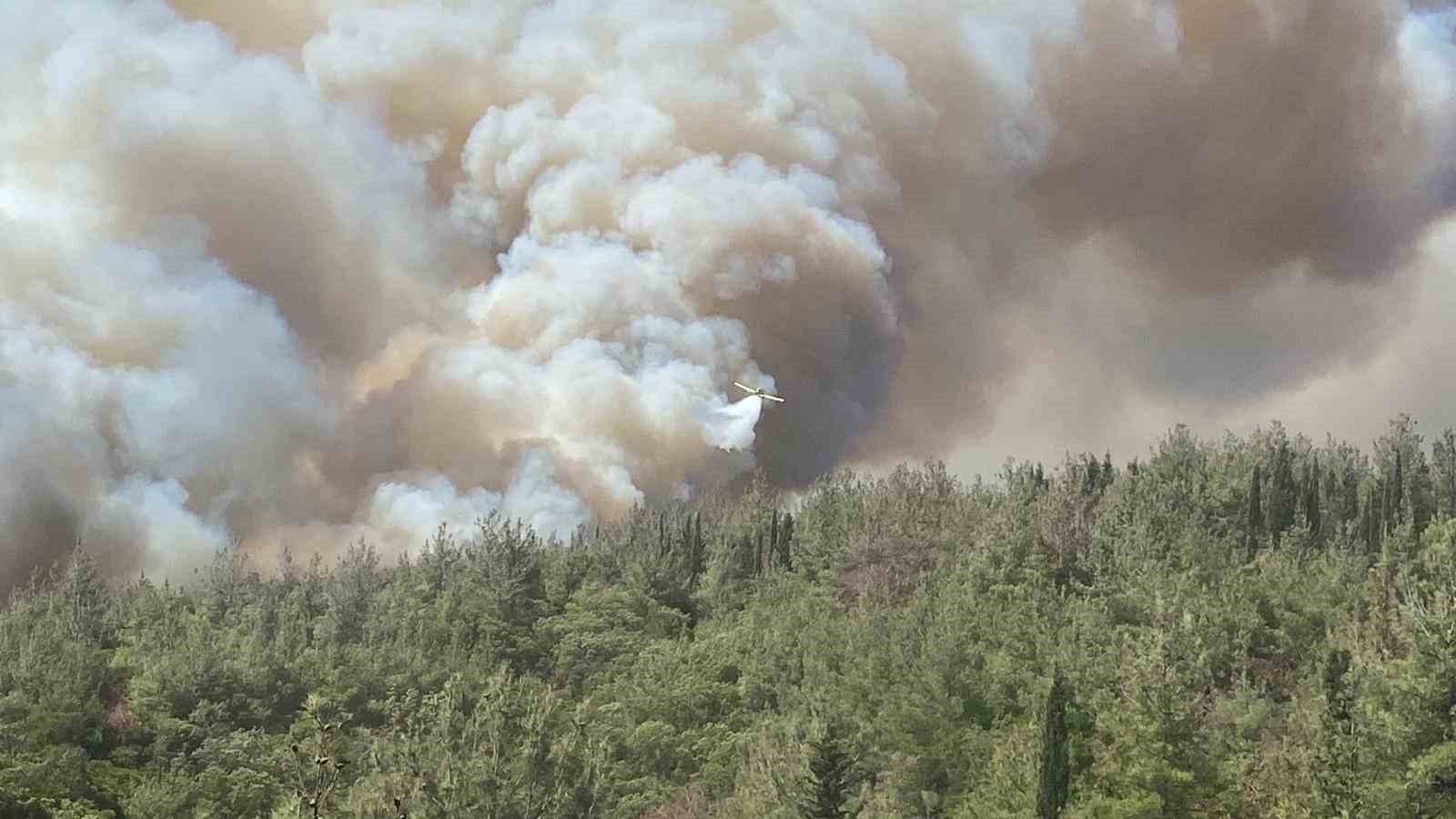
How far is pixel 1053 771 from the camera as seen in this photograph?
193 ft

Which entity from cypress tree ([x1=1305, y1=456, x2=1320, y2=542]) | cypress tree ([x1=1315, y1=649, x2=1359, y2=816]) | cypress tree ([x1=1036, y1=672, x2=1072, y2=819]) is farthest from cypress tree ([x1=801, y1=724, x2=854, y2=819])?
cypress tree ([x1=1305, y1=456, x2=1320, y2=542])

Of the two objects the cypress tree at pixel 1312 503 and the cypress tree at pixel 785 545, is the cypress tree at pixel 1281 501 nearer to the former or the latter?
the cypress tree at pixel 1312 503

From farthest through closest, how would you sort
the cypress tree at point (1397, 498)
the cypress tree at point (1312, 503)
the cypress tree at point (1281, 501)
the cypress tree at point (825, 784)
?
the cypress tree at point (1281, 501)
the cypress tree at point (1312, 503)
the cypress tree at point (1397, 498)
the cypress tree at point (825, 784)

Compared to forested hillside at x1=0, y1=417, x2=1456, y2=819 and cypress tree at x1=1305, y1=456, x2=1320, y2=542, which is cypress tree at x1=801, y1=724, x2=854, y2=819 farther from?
cypress tree at x1=1305, y1=456, x2=1320, y2=542

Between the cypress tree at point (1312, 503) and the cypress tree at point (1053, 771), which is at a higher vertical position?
the cypress tree at point (1312, 503)

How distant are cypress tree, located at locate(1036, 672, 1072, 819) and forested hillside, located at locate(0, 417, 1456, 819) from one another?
108 mm

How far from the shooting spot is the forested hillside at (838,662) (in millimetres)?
60938

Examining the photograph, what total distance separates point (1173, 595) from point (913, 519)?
3701 cm

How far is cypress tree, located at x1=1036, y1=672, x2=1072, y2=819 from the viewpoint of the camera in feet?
191

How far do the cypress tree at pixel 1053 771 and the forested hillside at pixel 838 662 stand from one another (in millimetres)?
108

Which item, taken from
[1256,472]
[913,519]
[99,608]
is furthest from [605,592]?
[1256,472]

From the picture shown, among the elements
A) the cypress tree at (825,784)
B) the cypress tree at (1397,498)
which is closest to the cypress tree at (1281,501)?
the cypress tree at (1397,498)

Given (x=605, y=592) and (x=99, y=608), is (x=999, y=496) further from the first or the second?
(x=99, y=608)

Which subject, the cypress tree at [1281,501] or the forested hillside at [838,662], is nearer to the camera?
the forested hillside at [838,662]
